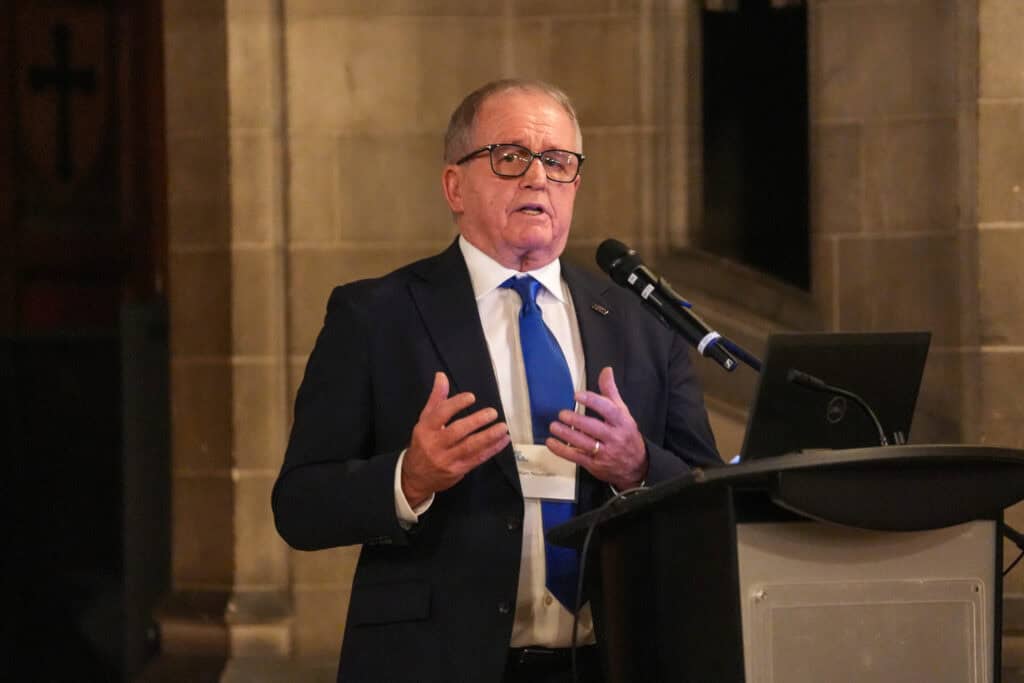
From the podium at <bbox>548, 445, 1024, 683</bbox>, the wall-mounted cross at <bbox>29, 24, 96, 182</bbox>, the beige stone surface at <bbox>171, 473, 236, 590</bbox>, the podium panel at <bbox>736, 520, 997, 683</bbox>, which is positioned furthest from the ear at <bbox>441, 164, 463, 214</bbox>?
the wall-mounted cross at <bbox>29, 24, 96, 182</bbox>

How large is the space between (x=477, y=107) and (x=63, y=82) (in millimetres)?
3114

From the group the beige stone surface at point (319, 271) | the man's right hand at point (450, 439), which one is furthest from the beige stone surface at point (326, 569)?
the man's right hand at point (450, 439)

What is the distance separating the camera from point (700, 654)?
5.94 ft

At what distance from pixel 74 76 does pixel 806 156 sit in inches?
103

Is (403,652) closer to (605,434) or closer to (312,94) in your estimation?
(605,434)

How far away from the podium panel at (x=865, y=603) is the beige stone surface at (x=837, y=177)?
265 cm

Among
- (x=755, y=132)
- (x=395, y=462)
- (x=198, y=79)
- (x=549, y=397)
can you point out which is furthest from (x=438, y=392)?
(x=755, y=132)

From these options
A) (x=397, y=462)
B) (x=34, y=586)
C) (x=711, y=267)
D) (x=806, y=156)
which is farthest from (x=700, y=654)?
(x=34, y=586)

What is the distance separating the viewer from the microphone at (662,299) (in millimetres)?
2020

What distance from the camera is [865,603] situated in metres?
1.80

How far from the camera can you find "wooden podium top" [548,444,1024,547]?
5.60 ft

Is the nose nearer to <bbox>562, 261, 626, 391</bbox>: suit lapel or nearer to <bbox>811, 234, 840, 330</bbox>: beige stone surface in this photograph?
<bbox>562, 261, 626, 391</bbox>: suit lapel

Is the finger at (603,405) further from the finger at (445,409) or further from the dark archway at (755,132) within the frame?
the dark archway at (755,132)

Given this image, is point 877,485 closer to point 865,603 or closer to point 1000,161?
point 865,603
